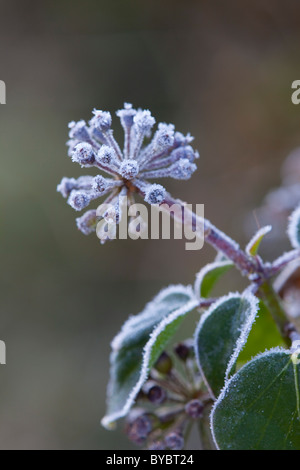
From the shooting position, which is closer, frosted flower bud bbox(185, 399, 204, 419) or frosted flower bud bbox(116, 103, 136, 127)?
frosted flower bud bbox(116, 103, 136, 127)

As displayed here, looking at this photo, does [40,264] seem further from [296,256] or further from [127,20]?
[296,256]

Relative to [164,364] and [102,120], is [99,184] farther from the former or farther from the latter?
[164,364]

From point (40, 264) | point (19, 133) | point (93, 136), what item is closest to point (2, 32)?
point (19, 133)

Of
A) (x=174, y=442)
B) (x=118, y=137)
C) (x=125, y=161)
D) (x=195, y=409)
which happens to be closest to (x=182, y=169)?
(x=125, y=161)

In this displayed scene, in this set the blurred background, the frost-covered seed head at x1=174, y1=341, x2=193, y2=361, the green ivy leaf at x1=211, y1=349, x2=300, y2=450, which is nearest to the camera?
the green ivy leaf at x1=211, y1=349, x2=300, y2=450

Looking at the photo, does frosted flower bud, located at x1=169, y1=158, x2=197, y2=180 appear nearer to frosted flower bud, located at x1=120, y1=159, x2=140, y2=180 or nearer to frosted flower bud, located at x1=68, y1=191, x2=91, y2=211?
frosted flower bud, located at x1=120, y1=159, x2=140, y2=180

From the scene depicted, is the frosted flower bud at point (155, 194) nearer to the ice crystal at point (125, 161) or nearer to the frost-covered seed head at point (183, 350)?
the ice crystal at point (125, 161)

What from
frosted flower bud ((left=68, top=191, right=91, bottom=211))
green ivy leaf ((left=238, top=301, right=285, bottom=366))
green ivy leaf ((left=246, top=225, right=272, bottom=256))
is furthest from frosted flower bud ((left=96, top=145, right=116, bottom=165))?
green ivy leaf ((left=238, top=301, right=285, bottom=366))
